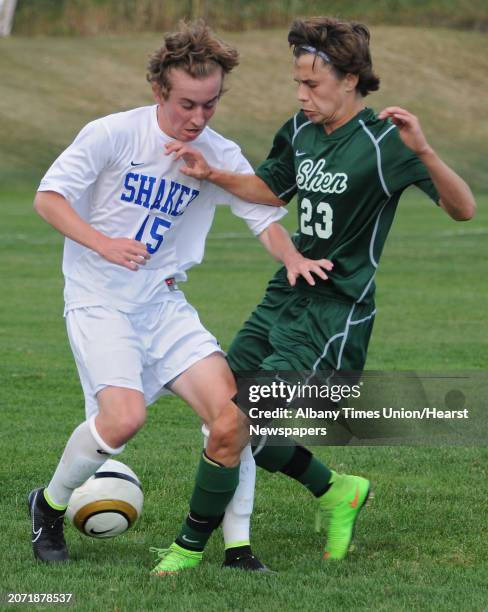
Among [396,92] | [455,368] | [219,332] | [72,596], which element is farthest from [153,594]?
[396,92]

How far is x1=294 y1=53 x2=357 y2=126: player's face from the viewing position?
545 centimetres

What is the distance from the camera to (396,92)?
4953cm

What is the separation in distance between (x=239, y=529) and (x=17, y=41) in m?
46.1

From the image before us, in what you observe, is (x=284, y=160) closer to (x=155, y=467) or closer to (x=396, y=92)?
(x=155, y=467)

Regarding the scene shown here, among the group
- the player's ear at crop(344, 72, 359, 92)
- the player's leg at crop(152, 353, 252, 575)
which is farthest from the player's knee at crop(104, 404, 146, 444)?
the player's ear at crop(344, 72, 359, 92)

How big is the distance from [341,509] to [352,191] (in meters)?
1.49

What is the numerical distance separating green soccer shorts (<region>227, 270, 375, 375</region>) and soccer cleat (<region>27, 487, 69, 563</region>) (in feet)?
3.39

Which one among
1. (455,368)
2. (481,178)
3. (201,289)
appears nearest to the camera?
(455,368)

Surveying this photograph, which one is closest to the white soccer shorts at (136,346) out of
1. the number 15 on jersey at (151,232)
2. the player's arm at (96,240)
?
the number 15 on jersey at (151,232)

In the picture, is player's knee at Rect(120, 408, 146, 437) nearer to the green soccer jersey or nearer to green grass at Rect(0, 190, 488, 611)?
green grass at Rect(0, 190, 488, 611)

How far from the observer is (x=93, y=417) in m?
5.41

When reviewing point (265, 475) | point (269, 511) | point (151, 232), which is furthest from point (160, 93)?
point (265, 475)

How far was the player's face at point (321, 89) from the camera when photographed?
5.45 meters

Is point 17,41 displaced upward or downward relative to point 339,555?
downward
